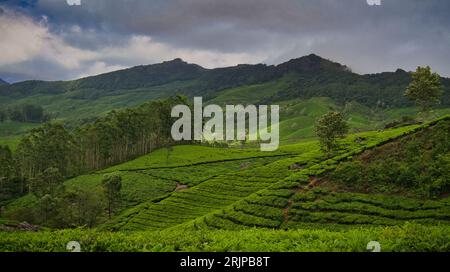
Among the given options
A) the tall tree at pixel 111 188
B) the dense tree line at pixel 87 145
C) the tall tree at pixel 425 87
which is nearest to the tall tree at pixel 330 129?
the tall tree at pixel 425 87

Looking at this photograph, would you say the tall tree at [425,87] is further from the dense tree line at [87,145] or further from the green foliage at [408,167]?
the dense tree line at [87,145]

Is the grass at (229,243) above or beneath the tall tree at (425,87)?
beneath

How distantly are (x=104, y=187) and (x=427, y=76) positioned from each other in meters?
70.7

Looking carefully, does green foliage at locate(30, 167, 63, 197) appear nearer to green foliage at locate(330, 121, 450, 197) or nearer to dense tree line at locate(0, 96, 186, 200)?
dense tree line at locate(0, 96, 186, 200)

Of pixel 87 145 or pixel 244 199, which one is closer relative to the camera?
pixel 244 199

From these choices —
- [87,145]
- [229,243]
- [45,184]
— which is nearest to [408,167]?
[229,243]

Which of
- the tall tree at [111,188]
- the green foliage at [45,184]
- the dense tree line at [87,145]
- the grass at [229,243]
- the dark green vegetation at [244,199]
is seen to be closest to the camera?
the grass at [229,243]

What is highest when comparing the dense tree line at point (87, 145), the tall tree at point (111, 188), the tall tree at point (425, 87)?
the tall tree at point (425, 87)

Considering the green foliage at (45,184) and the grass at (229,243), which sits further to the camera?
the green foliage at (45,184)

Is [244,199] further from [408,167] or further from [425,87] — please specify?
[425,87]

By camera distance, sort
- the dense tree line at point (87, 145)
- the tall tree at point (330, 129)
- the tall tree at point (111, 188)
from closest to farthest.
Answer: the tall tree at point (330, 129) < the tall tree at point (111, 188) < the dense tree line at point (87, 145)

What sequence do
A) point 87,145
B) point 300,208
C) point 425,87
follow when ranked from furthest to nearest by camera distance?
point 87,145 < point 425,87 < point 300,208

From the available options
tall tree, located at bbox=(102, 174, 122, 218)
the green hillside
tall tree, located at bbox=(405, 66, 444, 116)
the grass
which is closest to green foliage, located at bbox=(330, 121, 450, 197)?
the green hillside

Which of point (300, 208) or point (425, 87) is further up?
point (425, 87)
